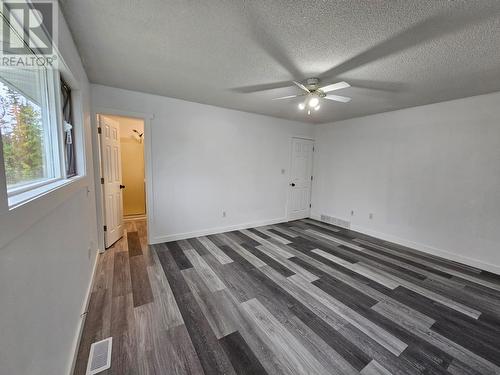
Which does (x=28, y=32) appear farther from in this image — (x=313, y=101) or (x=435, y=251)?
(x=435, y=251)

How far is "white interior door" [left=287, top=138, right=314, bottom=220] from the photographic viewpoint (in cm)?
502

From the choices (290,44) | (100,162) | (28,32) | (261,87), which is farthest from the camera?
(100,162)

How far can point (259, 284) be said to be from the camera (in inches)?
93.9

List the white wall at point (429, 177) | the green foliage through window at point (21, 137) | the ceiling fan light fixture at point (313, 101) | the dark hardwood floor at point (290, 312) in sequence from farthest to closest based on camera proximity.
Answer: the white wall at point (429, 177), the ceiling fan light fixture at point (313, 101), the dark hardwood floor at point (290, 312), the green foliage through window at point (21, 137)

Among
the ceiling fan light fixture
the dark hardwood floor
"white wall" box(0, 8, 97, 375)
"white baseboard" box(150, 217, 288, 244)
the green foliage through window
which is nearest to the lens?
"white wall" box(0, 8, 97, 375)

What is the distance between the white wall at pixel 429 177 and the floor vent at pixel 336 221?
0.39ft

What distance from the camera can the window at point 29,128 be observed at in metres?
0.95

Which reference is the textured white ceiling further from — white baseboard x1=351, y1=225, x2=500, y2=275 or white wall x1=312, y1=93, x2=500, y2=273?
white baseboard x1=351, y1=225, x2=500, y2=275

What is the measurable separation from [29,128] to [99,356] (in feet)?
5.24

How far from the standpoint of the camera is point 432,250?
338 cm

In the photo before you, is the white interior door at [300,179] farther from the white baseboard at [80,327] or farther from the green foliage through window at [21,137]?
the green foliage through window at [21,137]

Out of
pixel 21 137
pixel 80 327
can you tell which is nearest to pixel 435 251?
pixel 80 327

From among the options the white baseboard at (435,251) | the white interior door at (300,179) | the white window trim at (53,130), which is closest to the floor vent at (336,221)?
the white baseboard at (435,251)

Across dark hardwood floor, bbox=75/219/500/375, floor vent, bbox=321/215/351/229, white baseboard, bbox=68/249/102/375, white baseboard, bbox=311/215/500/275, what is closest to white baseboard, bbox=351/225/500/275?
white baseboard, bbox=311/215/500/275
